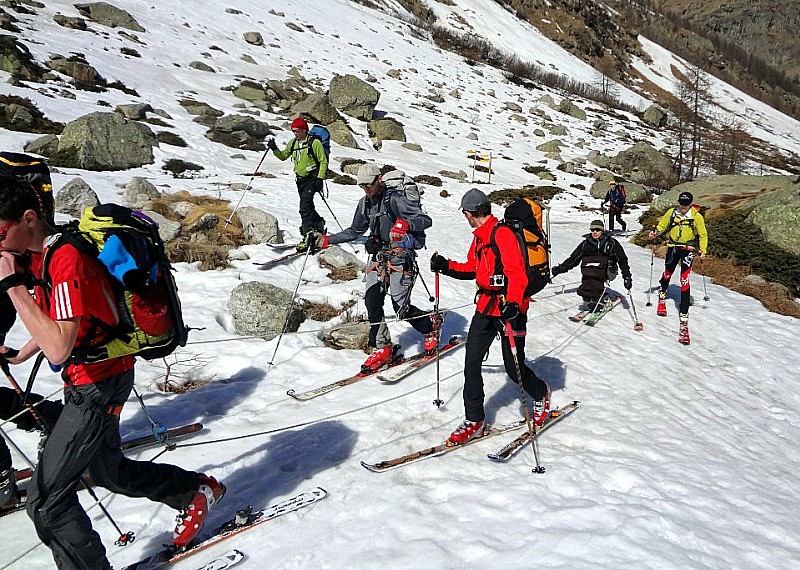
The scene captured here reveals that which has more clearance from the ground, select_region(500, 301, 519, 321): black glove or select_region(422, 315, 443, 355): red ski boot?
select_region(500, 301, 519, 321): black glove

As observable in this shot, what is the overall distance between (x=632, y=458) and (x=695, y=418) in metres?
2.41

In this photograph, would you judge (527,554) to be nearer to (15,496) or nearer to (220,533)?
(220,533)

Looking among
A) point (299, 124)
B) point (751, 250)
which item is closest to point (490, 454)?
point (299, 124)

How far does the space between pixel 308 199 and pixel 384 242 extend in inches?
198

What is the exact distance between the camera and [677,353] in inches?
389

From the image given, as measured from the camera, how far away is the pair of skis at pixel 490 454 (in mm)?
5025

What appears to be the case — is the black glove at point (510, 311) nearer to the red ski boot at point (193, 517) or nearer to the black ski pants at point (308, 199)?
the red ski boot at point (193, 517)

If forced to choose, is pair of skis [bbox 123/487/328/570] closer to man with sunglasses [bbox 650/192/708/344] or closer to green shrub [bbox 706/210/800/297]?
man with sunglasses [bbox 650/192/708/344]

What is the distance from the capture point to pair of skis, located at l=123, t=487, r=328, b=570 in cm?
354

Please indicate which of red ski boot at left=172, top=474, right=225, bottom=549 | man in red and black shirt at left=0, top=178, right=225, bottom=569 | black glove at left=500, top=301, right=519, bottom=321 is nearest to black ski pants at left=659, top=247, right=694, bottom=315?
black glove at left=500, top=301, right=519, bottom=321

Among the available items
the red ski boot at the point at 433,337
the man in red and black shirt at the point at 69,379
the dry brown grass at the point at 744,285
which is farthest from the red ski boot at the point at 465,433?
the dry brown grass at the point at 744,285

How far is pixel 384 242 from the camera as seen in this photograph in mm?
6969

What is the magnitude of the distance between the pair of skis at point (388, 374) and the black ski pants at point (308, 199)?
203 inches

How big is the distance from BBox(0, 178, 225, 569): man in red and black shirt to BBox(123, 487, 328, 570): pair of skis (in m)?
0.58
